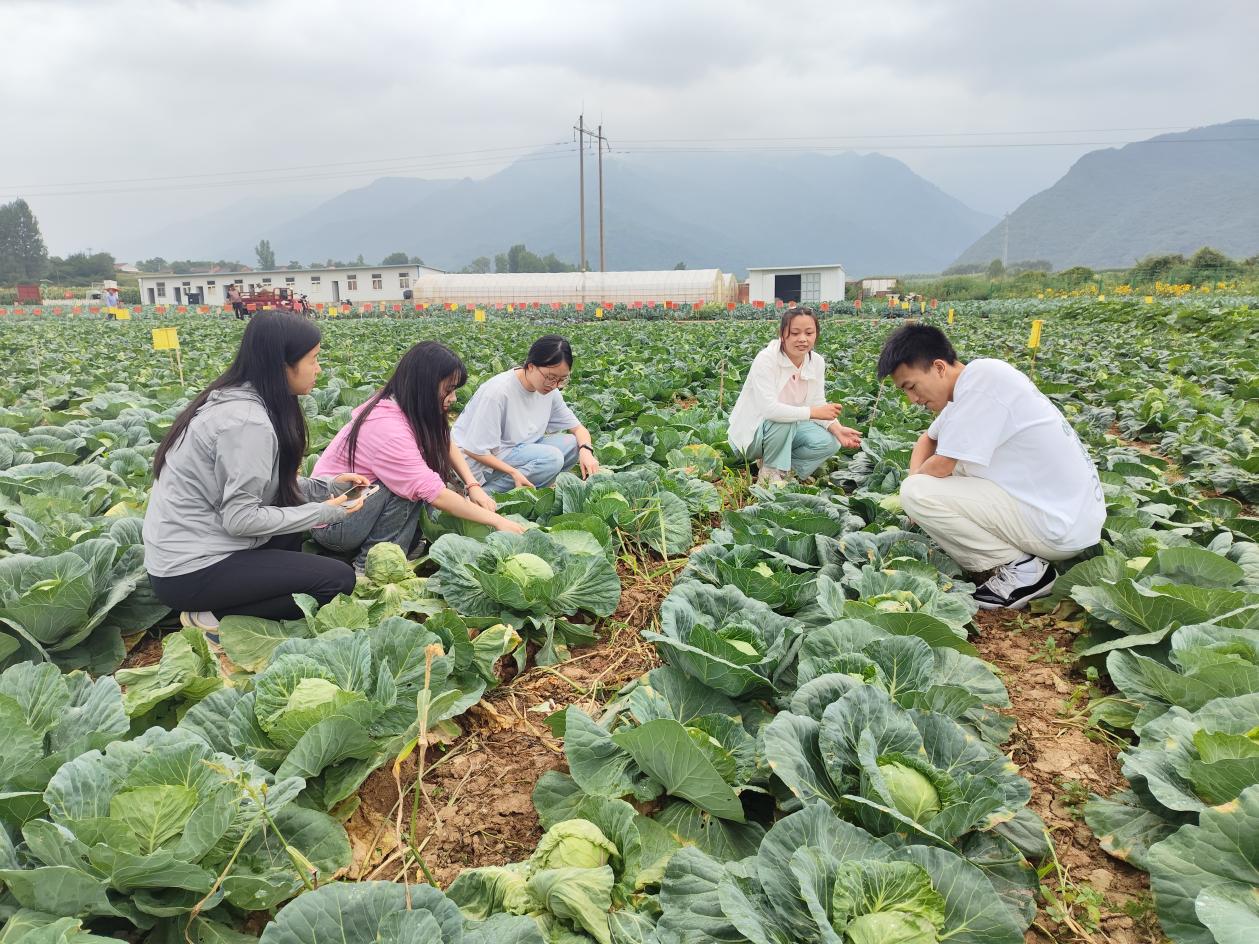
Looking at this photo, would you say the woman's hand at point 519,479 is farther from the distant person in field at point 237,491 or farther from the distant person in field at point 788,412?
the distant person in field at point 788,412

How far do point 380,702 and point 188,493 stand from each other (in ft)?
4.52

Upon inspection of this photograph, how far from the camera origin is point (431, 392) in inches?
146

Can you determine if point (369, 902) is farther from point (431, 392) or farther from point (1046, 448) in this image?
point (1046, 448)

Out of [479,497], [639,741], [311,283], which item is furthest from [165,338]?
[311,283]

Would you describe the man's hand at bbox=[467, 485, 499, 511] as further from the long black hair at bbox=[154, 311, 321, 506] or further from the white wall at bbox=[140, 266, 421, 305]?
the white wall at bbox=[140, 266, 421, 305]

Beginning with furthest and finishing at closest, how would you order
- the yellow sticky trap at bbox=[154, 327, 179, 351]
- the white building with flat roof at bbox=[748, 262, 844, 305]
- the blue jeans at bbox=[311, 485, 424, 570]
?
1. the white building with flat roof at bbox=[748, 262, 844, 305]
2. the yellow sticky trap at bbox=[154, 327, 179, 351]
3. the blue jeans at bbox=[311, 485, 424, 570]

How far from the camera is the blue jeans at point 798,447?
215 inches

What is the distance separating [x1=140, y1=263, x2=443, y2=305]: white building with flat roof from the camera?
196 feet

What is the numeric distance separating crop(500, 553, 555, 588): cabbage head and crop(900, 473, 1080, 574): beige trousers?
1.81 m

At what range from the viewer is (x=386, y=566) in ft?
11.2

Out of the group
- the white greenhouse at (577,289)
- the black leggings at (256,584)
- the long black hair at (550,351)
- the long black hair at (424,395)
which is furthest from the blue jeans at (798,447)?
the white greenhouse at (577,289)

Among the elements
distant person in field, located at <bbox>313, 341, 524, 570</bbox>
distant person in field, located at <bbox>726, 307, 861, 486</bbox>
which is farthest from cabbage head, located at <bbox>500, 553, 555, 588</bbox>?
distant person in field, located at <bbox>726, 307, 861, 486</bbox>

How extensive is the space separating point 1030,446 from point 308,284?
6824 centimetres

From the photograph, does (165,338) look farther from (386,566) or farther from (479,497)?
(386,566)
